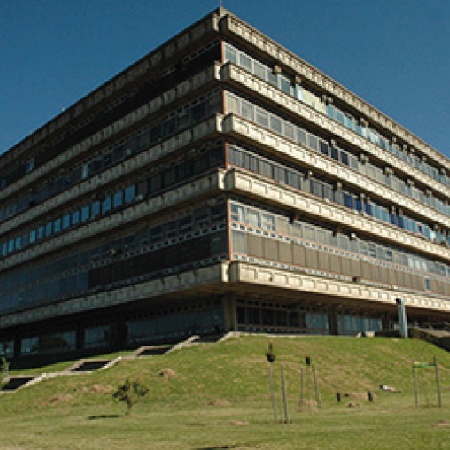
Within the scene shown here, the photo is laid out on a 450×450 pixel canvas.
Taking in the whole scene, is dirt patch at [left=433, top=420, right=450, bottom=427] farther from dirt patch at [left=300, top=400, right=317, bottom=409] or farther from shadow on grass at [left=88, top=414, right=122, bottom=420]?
shadow on grass at [left=88, top=414, right=122, bottom=420]

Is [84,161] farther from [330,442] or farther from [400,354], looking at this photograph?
[330,442]

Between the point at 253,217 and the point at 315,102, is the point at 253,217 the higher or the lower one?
the lower one

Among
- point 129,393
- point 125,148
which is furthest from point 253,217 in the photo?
point 129,393

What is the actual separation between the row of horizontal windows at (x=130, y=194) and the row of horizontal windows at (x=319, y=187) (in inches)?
81.1

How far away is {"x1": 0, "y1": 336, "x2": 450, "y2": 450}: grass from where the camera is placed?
38.9ft

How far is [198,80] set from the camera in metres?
36.8

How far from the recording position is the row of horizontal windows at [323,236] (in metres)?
34.8

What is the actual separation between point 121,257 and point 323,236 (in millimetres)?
15091

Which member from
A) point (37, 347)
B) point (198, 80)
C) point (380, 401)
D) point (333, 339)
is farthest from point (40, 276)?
point (380, 401)

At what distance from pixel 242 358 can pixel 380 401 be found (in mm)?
6900

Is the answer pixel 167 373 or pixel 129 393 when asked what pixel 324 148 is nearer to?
pixel 167 373

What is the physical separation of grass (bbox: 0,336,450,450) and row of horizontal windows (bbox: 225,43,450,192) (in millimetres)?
19021

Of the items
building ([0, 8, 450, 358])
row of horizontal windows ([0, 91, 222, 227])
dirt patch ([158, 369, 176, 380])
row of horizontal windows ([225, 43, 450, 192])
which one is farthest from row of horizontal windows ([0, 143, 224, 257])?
dirt patch ([158, 369, 176, 380])

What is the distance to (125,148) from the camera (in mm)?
43281
